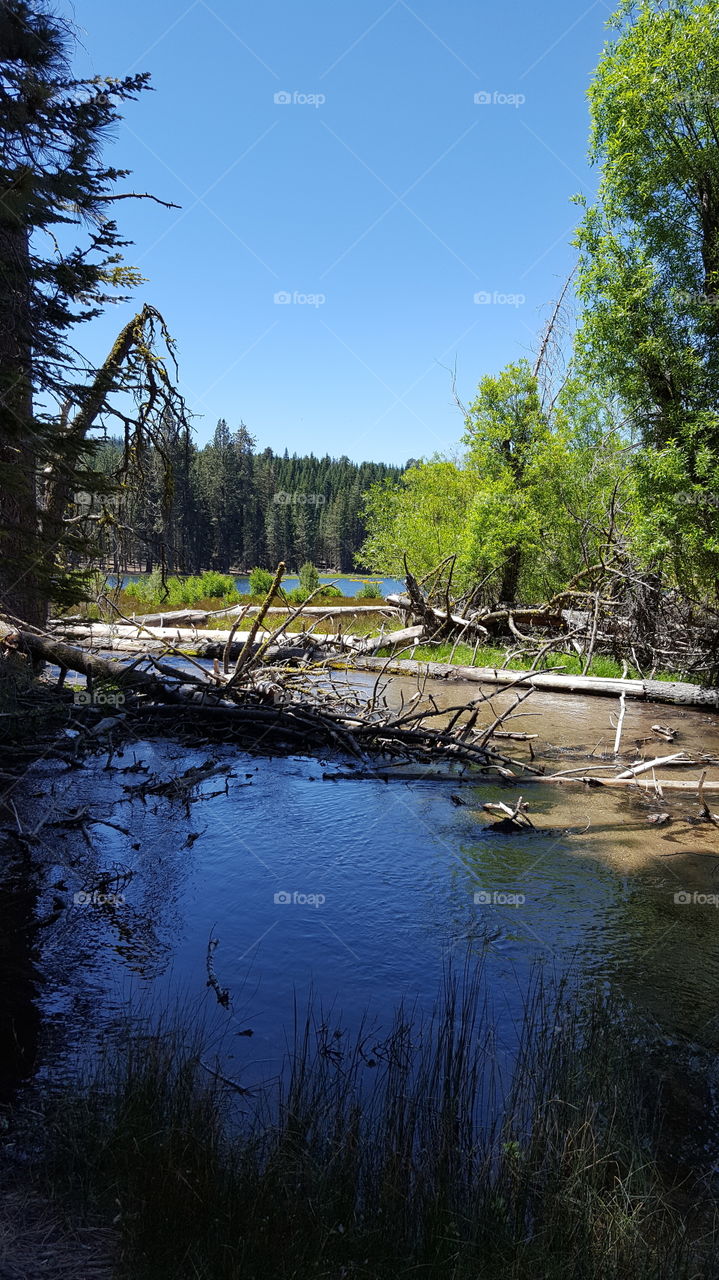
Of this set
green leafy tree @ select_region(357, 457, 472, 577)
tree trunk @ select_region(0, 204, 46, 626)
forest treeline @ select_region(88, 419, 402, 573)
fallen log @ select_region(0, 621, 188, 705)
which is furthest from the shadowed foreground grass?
forest treeline @ select_region(88, 419, 402, 573)

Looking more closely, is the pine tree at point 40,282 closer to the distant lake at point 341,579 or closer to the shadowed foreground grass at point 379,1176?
the shadowed foreground grass at point 379,1176

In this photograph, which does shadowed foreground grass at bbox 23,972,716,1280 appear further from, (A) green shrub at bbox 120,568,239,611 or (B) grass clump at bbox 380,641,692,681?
(A) green shrub at bbox 120,568,239,611

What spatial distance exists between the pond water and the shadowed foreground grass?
2.69ft

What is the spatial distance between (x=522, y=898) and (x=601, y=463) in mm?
19900

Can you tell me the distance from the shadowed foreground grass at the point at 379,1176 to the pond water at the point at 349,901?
82 centimetres

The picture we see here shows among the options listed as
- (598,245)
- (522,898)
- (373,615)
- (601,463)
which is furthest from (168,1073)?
(373,615)

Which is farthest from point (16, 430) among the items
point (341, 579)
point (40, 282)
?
point (341, 579)

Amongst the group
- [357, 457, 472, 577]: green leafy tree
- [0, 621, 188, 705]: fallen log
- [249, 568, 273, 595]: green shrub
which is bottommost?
[0, 621, 188, 705]: fallen log

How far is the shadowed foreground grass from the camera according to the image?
3055 millimetres

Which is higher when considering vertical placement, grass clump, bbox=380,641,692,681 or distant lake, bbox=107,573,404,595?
distant lake, bbox=107,573,404,595

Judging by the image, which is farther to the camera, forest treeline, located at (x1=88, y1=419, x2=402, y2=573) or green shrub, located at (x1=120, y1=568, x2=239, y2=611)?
forest treeline, located at (x1=88, y1=419, x2=402, y2=573)

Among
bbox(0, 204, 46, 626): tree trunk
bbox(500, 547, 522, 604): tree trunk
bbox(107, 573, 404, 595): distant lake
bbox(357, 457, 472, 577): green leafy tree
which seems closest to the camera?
bbox(0, 204, 46, 626): tree trunk

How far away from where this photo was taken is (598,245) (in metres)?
17.0

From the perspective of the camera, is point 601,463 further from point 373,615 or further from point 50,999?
point 50,999
